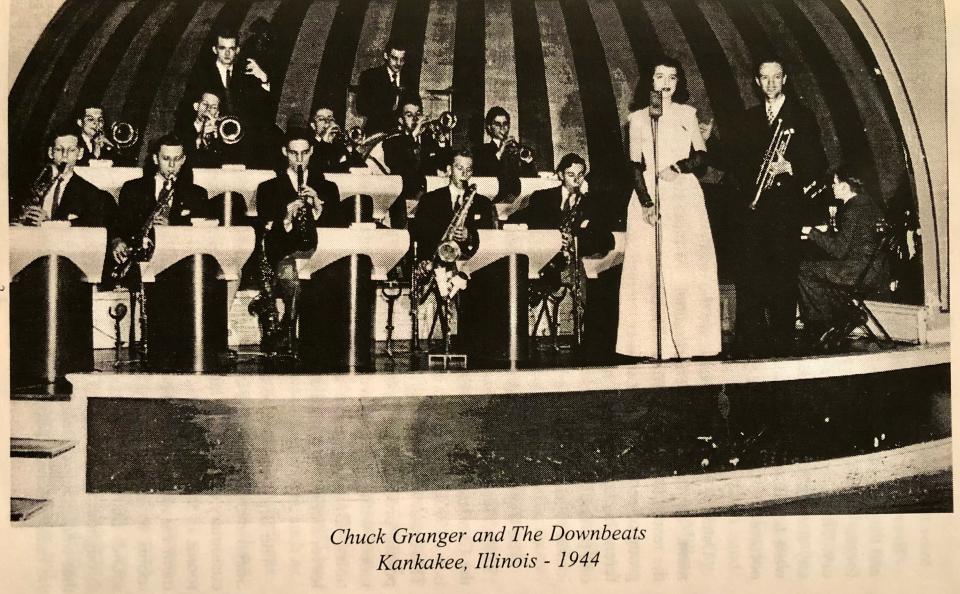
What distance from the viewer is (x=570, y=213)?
4480 mm

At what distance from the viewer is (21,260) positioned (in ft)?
13.4

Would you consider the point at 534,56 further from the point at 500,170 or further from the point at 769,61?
the point at 769,61

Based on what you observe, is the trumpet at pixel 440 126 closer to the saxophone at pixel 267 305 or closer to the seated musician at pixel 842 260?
the saxophone at pixel 267 305

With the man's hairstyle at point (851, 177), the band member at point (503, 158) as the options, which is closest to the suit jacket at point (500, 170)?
the band member at point (503, 158)

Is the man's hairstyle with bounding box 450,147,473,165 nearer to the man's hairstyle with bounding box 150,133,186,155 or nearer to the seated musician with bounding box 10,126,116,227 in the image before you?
the man's hairstyle with bounding box 150,133,186,155

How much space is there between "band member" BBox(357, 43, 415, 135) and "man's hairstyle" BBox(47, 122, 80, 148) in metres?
1.39

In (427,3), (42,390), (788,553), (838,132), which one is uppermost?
(427,3)

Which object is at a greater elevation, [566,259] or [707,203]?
[707,203]

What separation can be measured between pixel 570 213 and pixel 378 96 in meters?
1.18

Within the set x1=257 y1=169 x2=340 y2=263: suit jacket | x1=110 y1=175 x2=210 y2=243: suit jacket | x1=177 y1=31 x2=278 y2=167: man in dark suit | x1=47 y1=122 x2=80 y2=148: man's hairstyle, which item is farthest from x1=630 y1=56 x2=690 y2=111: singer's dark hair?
x1=47 y1=122 x2=80 y2=148: man's hairstyle

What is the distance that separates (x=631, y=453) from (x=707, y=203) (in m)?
1.34

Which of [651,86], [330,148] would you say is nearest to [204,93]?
[330,148]

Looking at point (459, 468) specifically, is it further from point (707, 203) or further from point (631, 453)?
point (707, 203)

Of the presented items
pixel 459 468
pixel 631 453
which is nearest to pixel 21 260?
pixel 459 468
